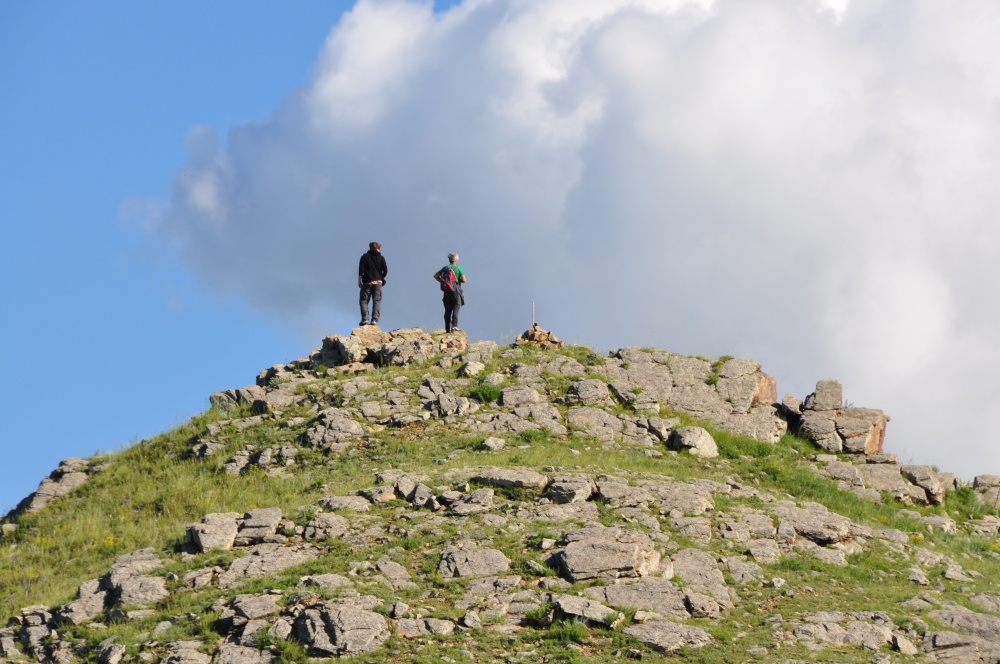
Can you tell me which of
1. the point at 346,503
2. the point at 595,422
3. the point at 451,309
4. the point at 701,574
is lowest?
the point at 701,574

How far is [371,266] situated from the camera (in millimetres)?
33344

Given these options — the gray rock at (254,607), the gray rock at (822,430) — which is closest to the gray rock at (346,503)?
the gray rock at (254,607)

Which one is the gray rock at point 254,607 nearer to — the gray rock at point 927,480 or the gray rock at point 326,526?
the gray rock at point 326,526

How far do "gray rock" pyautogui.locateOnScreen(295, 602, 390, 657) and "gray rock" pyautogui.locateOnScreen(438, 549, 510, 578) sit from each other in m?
2.24

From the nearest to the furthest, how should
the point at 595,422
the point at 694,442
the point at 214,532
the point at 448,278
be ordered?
the point at 214,532 < the point at 694,442 < the point at 595,422 < the point at 448,278

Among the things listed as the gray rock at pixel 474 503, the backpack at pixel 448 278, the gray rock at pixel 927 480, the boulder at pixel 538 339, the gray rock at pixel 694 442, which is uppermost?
the backpack at pixel 448 278

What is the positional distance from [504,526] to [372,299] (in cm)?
1469

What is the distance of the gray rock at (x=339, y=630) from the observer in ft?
54.0

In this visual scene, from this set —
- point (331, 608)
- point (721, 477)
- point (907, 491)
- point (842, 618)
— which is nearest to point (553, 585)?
point (331, 608)

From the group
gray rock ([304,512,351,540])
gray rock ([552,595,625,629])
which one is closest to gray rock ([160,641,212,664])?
gray rock ([304,512,351,540])

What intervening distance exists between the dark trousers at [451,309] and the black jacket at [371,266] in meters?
2.24

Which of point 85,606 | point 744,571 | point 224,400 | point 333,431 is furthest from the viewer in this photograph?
point 224,400

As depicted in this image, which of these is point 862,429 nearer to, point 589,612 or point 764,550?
point 764,550

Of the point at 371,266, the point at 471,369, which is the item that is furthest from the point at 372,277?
the point at 471,369
